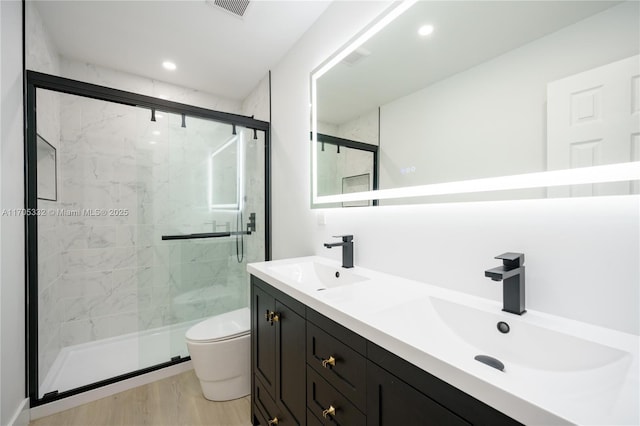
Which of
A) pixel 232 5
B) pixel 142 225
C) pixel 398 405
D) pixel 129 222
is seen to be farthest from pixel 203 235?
pixel 398 405

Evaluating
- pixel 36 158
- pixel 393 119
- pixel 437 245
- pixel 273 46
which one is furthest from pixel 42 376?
pixel 273 46

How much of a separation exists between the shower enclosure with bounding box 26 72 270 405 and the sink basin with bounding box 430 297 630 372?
1.86 metres

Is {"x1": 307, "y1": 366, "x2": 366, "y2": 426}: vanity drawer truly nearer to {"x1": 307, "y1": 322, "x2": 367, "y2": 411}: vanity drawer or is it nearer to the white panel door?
{"x1": 307, "y1": 322, "x2": 367, "y2": 411}: vanity drawer

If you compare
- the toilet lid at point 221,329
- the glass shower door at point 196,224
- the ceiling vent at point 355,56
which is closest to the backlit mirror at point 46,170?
the glass shower door at point 196,224

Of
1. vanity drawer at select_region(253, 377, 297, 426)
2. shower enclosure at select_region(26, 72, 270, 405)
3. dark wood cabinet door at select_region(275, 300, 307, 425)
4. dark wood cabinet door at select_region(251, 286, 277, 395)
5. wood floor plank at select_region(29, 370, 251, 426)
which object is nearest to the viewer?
dark wood cabinet door at select_region(275, 300, 307, 425)

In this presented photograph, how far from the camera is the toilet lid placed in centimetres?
172

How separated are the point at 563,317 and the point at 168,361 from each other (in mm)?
2454

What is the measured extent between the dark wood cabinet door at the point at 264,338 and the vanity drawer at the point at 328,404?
0.35 m

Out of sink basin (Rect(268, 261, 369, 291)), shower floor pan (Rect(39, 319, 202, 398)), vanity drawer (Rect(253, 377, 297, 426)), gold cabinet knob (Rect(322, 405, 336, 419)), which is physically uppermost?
sink basin (Rect(268, 261, 369, 291))

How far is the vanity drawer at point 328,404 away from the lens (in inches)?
31.3

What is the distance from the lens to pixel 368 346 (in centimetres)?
74

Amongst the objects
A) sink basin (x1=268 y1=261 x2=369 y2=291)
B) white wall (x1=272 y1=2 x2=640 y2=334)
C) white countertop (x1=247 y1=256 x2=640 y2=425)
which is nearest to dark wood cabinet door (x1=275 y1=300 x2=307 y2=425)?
white countertop (x1=247 y1=256 x2=640 y2=425)

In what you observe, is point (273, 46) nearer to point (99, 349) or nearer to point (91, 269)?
point (91, 269)

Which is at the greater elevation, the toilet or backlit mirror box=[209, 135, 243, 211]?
backlit mirror box=[209, 135, 243, 211]
